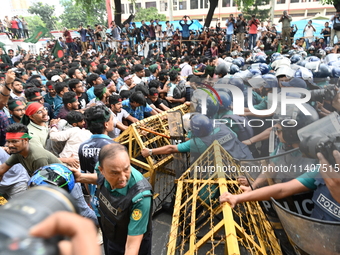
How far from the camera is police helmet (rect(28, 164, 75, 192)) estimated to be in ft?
5.83

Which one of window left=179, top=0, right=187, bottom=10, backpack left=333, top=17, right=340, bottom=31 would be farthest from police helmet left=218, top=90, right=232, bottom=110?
window left=179, top=0, right=187, bottom=10

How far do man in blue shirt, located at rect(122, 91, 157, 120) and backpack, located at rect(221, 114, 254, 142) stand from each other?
5.44ft

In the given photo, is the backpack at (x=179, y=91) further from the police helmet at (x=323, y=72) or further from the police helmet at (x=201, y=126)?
the police helmet at (x=201, y=126)

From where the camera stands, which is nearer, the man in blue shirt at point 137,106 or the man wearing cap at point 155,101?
the man in blue shirt at point 137,106

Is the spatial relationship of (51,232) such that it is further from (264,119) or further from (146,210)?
(264,119)

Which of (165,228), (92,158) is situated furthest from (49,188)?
(165,228)

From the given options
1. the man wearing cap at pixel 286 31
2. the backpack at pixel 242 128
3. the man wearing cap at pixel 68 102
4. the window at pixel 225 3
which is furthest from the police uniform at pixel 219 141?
the window at pixel 225 3

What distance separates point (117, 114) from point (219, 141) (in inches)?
83.9

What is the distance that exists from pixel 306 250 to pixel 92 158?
209cm

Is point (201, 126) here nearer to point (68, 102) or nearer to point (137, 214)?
point (137, 214)

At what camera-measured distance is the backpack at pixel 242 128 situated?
3457 mm

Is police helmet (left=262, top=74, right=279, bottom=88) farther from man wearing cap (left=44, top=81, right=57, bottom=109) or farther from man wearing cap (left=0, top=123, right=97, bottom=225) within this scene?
man wearing cap (left=44, top=81, right=57, bottom=109)

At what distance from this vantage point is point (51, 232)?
672mm

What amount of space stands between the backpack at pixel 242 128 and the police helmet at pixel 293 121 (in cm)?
71
